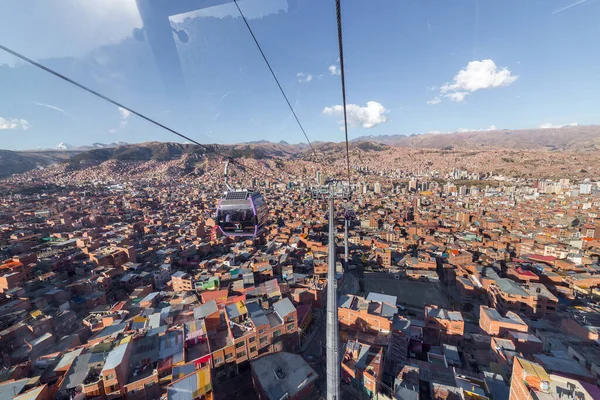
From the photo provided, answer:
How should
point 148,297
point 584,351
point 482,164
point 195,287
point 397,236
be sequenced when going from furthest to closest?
point 482,164 → point 397,236 → point 195,287 → point 148,297 → point 584,351

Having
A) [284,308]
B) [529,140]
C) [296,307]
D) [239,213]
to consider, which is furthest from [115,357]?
[529,140]

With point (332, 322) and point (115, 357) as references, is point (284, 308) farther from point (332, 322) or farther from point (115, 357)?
point (332, 322)

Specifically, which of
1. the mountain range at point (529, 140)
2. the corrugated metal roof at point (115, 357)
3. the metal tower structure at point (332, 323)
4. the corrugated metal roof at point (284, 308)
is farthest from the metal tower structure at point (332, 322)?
the mountain range at point (529, 140)

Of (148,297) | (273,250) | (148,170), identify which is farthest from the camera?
(148,170)

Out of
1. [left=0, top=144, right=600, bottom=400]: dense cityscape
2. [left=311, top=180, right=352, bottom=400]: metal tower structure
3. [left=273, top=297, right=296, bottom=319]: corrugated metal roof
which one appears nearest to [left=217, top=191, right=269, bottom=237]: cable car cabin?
[left=0, top=144, right=600, bottom=400]: dense cityscape

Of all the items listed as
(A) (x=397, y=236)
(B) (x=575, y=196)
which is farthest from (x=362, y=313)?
(B) (x=575, y=196)

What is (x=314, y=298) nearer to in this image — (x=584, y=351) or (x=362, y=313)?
(x=362, y=313)

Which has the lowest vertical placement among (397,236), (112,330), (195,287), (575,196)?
(575,196)
